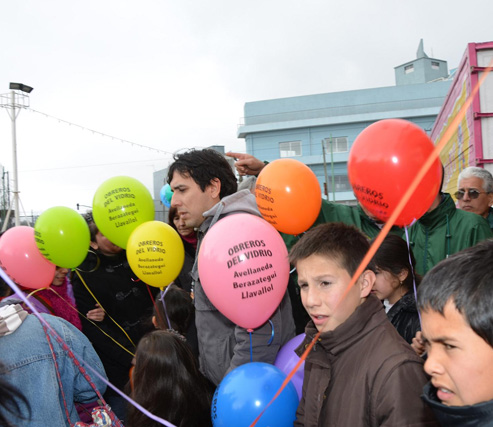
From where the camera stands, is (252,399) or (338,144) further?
(338,144)

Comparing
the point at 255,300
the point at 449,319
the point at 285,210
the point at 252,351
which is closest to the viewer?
the point at 449,319

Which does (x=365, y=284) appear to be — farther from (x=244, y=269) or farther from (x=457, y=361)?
(x=457, y=361)

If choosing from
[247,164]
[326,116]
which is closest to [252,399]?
[247,164]

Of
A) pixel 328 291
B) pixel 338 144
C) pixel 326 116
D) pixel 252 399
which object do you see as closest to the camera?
pixel 328 291

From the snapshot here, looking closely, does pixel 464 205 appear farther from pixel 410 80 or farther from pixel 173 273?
pixel 410 80

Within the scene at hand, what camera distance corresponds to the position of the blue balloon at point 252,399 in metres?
1.92

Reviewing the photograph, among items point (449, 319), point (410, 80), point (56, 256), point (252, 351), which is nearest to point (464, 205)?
point (252, 351)

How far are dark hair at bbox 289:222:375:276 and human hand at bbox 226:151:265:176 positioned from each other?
1105mm

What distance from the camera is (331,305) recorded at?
1.71 metres

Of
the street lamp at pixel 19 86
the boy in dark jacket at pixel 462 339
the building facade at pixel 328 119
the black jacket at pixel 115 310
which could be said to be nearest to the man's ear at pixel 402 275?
the boy in dark jacket at pixel 462 339

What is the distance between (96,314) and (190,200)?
1387mm

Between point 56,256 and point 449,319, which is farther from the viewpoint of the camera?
point 56,256

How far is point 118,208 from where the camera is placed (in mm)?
3000

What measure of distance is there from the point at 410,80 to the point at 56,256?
32.8 m
